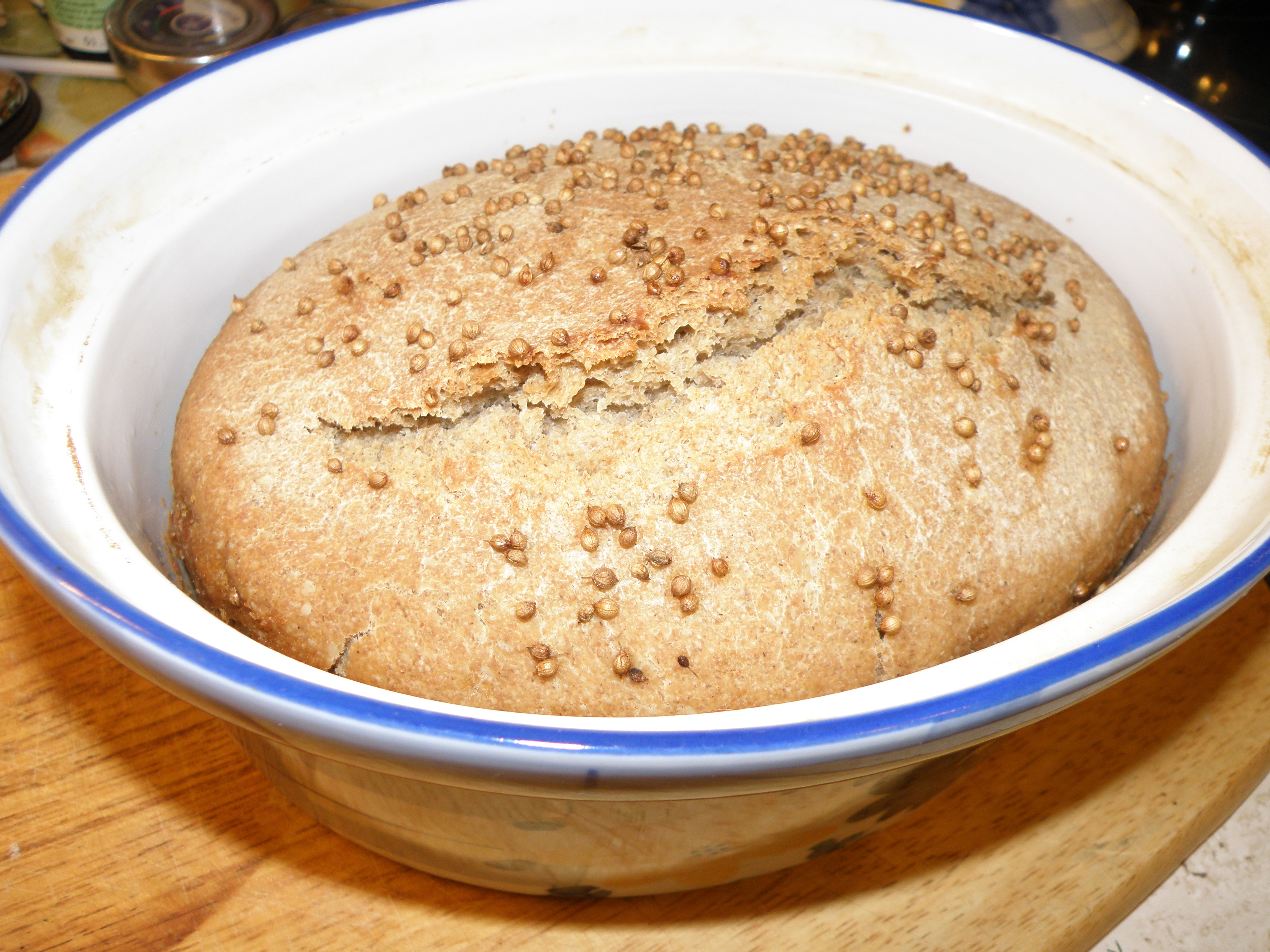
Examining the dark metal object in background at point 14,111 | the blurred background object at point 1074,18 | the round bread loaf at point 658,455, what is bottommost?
the dark metal object in background at point 14,111

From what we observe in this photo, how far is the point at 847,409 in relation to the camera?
38.7 inches

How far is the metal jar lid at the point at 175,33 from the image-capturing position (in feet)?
6.55

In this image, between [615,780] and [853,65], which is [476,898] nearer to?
[615,780]

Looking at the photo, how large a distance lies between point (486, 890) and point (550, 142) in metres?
1.01

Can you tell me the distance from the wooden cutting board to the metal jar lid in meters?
1.30

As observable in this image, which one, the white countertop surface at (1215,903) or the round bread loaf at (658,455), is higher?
the round bread loaf at (658,455)

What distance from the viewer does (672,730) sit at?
650 mm

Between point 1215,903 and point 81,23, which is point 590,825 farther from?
point 81,23

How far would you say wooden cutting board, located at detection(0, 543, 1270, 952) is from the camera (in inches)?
38.9

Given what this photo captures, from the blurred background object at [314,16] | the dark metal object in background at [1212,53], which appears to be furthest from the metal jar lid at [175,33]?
the dark metal object in background at [1212,53]

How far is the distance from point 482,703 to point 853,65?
1067 millimetres

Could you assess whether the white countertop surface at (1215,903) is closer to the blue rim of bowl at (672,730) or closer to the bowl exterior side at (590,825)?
the bowl exterior side at (590,825)

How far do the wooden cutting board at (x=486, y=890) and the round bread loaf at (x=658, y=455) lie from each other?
0.21m

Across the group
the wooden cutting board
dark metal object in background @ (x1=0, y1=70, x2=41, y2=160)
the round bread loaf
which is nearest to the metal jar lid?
dark metal object in background @ (x1=0, y1=70, x2=41, y2=160)
